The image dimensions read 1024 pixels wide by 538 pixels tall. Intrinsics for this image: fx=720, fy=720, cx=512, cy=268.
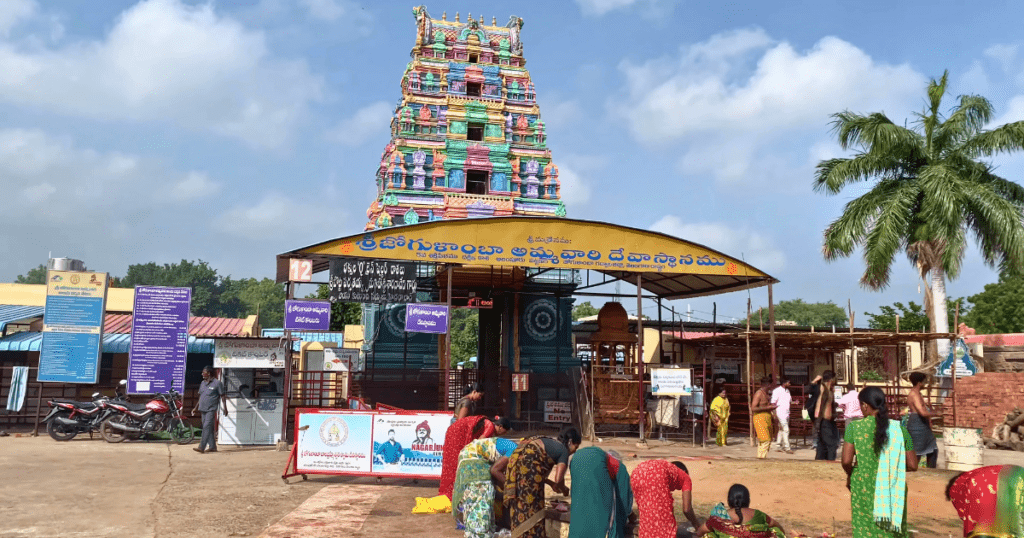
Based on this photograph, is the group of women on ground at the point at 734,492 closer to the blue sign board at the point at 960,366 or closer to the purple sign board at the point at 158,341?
the purple sign board at the point at 158,341

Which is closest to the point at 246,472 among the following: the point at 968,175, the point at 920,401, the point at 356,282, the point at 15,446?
the point at 15,446

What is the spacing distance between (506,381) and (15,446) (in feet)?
36.9

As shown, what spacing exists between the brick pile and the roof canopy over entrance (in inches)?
291

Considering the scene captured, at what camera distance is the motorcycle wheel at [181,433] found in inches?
611

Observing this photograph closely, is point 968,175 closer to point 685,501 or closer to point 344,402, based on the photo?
point 344,402

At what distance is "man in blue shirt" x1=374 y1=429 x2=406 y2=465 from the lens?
10.6m

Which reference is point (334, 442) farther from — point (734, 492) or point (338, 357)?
point (338, 357)

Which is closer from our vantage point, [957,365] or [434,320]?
[434,320]

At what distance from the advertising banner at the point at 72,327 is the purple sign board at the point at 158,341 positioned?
3.54 feet

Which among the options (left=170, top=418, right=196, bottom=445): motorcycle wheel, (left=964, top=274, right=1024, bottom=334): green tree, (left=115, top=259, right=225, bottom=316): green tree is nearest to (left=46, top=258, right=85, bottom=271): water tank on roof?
(left=170, top=418, right=196, bottom=445): motorcycle wheel

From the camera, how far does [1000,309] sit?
35.8m

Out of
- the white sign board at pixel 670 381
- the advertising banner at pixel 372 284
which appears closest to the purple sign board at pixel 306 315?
the advertising banner at pixel 372 284

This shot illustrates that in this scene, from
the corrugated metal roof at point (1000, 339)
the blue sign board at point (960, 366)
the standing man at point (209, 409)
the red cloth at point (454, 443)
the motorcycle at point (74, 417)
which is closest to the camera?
the red cloth at point (454, 443)

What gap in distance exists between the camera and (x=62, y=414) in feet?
50.9
